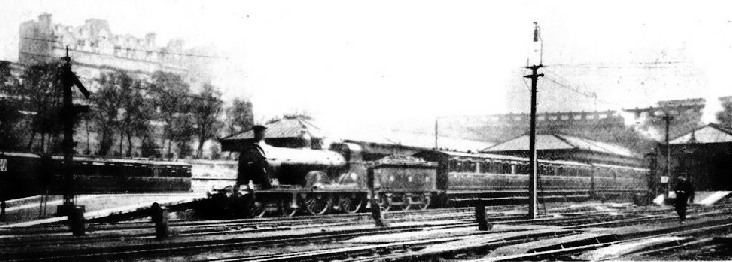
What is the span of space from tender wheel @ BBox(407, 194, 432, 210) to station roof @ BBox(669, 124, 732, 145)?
23.8 m

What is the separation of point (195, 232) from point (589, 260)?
30.7 ft

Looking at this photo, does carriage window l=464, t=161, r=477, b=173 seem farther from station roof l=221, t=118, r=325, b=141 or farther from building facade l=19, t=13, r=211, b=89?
building facade l=19, t=13, r=211, b=89

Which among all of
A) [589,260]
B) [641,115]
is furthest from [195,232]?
[641,115]

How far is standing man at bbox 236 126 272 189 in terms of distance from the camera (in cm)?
2334

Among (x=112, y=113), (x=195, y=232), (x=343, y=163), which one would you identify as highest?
(x=112, y=113)

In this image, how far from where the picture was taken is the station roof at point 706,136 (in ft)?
147

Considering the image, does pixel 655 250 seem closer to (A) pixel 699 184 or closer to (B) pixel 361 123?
(B) pixel 361 123

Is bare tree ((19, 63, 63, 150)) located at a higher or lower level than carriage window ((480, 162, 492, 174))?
higher

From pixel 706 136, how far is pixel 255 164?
33.8m

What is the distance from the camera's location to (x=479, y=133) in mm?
73312

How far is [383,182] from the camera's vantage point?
27484 millimetres

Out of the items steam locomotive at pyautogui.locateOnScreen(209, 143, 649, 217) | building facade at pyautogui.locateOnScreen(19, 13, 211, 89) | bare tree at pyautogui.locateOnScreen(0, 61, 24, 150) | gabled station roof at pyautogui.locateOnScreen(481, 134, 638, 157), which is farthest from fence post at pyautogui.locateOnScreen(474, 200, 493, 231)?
building facade at pyautogui.locateOnScreen(19, 13, 211, 89)

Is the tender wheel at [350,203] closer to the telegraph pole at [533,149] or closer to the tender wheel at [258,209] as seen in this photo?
the tender wheel at [258,209]

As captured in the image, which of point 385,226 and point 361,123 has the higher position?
point 361,123
